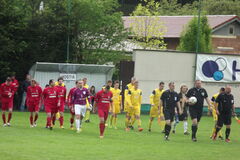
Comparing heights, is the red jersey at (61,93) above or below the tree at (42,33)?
below

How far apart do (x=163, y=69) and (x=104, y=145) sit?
67.5ft

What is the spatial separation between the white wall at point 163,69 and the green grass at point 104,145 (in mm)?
12346

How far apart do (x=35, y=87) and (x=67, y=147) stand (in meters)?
8.46

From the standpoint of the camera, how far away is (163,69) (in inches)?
1534

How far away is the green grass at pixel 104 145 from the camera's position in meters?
16.0

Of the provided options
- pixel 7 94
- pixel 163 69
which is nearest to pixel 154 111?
pixel 7 94

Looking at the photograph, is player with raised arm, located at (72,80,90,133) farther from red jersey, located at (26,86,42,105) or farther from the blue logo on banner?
the blue logo on banner

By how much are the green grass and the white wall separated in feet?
40.5

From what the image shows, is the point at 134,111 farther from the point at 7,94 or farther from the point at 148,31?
the point at 148,31

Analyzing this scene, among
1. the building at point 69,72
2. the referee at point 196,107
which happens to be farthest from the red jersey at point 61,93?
the building at point 69,72

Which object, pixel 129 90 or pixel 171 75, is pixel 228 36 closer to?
pixel 171 75

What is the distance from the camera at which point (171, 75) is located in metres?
39.1

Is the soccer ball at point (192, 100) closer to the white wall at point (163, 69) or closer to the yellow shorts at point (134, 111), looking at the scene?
the yellow shorts at point (134, 111)

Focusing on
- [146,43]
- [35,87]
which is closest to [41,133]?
[35,87]
